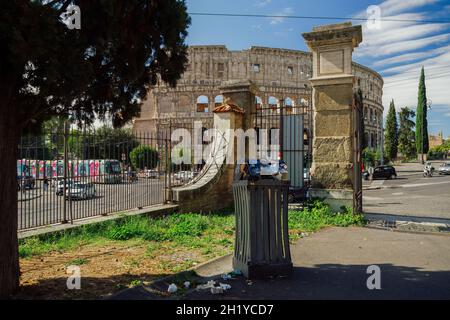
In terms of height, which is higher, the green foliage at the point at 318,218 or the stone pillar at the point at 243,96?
the stone pillar at the point at 243,96

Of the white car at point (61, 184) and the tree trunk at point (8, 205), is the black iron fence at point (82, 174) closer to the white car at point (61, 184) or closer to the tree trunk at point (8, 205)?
the white car at point (61, 184)

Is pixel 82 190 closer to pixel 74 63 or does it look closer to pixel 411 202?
pixel 74 63

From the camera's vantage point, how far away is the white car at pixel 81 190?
734cm

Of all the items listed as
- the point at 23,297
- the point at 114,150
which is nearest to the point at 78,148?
the point at 114,150

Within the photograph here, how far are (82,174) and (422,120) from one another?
5928cm

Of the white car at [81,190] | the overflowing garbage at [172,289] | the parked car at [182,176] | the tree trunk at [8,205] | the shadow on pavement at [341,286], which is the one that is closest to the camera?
the tree trunk at [8,205]

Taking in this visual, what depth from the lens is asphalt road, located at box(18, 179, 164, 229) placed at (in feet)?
23.4

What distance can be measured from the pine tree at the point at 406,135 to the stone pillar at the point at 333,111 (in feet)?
193

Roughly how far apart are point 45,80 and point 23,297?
2.13 m

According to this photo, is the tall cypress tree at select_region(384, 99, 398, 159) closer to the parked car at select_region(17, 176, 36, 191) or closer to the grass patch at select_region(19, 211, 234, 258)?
the grass patch at select_region(19, 211, 234, 258)

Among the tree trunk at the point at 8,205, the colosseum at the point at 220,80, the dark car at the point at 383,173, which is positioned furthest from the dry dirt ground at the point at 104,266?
the colosseum at the point at 220,80

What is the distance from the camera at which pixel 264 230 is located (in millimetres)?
4172

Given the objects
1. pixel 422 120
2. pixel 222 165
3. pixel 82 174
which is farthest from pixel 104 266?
pixel 422 120

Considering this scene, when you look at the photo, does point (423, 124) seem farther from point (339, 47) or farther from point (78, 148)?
point (78, 148)
